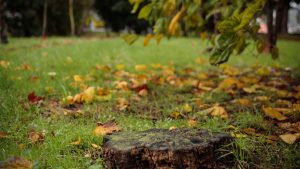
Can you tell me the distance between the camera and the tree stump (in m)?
1.75

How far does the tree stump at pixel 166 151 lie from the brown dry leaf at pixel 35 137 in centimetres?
51

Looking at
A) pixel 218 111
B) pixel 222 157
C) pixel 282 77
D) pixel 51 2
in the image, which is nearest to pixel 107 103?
pixel 218 111

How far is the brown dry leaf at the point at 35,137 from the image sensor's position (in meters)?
2.18

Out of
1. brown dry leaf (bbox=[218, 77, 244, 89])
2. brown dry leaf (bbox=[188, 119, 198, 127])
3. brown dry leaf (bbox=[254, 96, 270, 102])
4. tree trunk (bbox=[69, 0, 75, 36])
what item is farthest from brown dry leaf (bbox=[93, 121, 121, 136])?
tree trunk (bbox=[69, 0, 75, 36])

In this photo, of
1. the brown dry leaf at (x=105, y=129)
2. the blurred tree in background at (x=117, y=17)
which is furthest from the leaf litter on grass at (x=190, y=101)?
the blurred tree in background at (x=117, y=17)

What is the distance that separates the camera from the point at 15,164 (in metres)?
1.67

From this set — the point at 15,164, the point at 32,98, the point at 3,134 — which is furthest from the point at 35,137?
the point at 32,98

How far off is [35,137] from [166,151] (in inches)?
35.2

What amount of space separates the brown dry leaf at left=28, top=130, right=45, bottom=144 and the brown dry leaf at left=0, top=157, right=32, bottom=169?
18.5 inches

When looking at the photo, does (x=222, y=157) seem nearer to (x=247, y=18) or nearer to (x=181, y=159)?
(x=181, y=159)

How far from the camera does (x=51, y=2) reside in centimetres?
1911

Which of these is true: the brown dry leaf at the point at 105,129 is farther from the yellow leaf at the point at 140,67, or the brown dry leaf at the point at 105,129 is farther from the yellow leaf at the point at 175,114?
the yellow leaf at the point at 140,67

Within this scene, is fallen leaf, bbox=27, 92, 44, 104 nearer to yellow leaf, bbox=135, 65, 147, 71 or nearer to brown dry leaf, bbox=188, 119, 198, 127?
brown dry leaf, bbox=188, 119, 198, 127

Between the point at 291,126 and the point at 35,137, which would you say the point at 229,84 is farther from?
the point at 35,137
